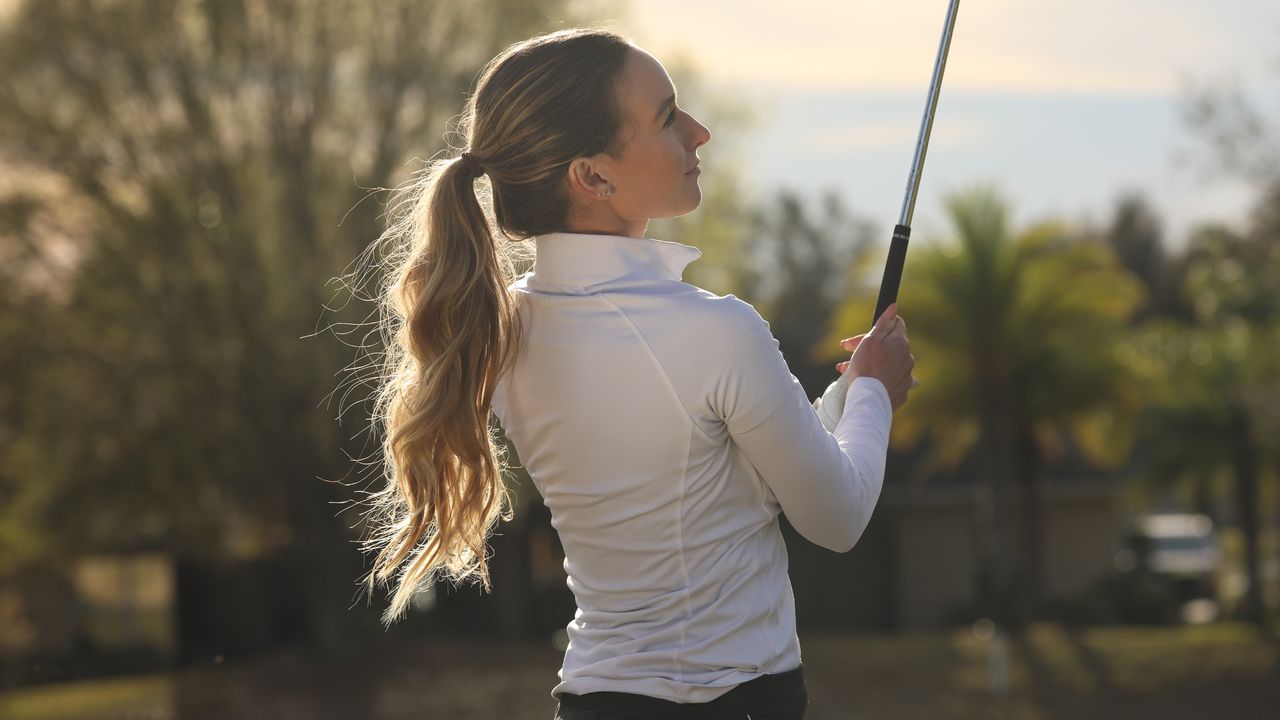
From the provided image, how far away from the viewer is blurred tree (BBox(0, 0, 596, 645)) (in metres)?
17.2

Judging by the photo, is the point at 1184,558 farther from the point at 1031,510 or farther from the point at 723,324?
the point at 723,324

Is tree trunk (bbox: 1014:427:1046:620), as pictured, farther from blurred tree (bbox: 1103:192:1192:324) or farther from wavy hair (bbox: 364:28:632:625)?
blurred tree (bbox: 1103:192:1192:324)

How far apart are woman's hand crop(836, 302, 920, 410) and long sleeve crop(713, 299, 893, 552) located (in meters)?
0.17

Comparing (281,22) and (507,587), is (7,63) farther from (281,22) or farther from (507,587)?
(507,587)

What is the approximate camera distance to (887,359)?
208cm

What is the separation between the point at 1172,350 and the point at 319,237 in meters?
14.7

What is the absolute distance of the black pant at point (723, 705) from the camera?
6.22 feet

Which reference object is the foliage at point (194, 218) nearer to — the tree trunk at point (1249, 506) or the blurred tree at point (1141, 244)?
the tree trunk at point (1249, 506)

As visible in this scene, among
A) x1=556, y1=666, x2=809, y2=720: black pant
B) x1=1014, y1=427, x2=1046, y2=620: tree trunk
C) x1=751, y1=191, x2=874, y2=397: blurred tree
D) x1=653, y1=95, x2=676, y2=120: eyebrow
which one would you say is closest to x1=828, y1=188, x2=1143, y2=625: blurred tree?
x1=1014, y1=427, x2=1046, y2=620: tree trunk

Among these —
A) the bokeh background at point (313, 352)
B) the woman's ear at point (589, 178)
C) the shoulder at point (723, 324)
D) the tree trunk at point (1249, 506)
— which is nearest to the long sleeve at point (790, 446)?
the shoulder at point (723, 324)

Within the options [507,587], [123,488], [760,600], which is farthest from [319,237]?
[760,600]

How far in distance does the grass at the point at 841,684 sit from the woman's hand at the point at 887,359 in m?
13.0

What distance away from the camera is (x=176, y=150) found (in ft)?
57.6

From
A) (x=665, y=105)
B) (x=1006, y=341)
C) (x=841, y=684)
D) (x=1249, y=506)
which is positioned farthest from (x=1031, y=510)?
(x=665, y=105)
